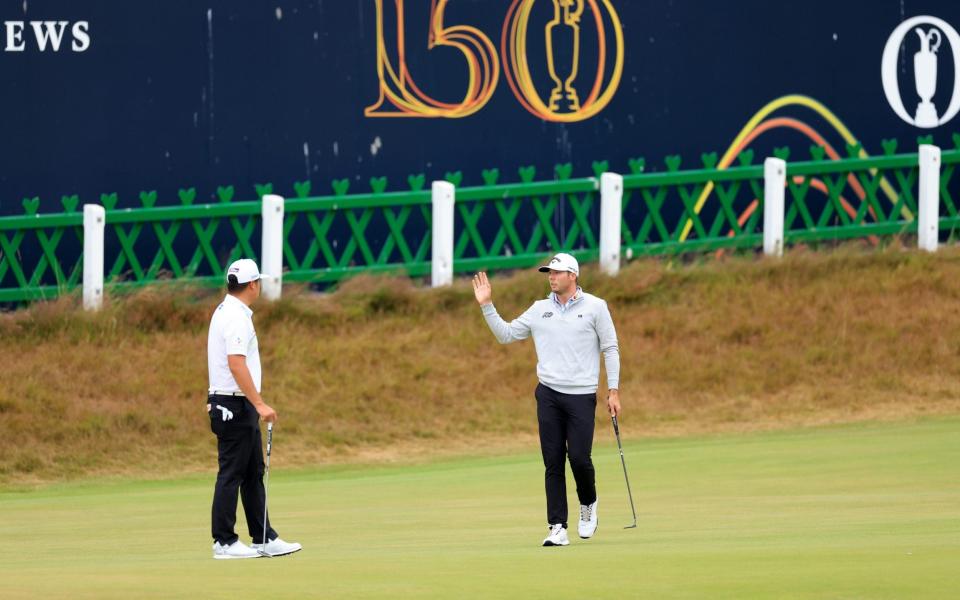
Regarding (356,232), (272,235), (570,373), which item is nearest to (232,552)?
(570,373)

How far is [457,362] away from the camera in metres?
20.6

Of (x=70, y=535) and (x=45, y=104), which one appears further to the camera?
(x=45, y=104)

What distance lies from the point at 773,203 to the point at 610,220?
80.7 inches

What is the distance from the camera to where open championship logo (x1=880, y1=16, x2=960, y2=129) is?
24.2 m

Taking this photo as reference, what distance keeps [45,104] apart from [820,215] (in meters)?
9.29

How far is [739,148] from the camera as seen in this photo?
23.6 meters

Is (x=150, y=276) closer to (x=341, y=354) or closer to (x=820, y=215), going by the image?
(x=341, y=354)

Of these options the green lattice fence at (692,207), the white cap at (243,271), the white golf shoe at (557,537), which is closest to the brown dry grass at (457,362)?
the green lattice fence at (692,207)

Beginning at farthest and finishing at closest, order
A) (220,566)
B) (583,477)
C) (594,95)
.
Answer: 1. (594,95)
2. (583,477)
3. (220,566)

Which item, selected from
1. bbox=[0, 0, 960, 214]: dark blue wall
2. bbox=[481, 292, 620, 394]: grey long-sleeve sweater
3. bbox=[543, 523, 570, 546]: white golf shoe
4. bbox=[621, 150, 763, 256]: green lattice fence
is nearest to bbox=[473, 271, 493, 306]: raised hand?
bbox=[481, 292, 620, 394]: grey long-sleeve sweater

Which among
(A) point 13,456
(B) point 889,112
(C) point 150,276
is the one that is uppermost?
(B) point 889,112

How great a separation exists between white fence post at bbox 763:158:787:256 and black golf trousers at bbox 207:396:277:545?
41.5 ft

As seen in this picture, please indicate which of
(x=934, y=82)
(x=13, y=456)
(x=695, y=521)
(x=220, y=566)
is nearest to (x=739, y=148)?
(x=934, y=82)

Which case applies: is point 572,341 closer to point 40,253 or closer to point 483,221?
point 40,253
